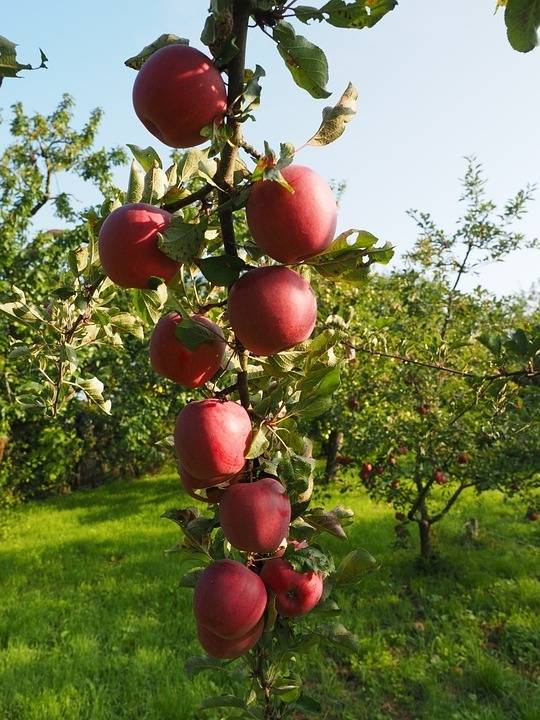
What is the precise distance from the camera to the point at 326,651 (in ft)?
11.4

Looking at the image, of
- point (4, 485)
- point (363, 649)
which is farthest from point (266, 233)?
point (4, 485)

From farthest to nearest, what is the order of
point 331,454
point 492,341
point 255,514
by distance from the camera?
1. point 331,454
2. point 492,341
3. point 255,514

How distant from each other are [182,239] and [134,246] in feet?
0.19

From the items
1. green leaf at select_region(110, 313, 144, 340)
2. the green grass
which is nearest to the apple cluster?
green leaf at select_region(110, 313, 144, 340)

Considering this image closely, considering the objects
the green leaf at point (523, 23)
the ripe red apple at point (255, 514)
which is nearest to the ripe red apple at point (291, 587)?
the ripe red apple at point (255, 514)

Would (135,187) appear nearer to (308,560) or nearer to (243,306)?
(243,306)

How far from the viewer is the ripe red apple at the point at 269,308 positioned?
0.66m

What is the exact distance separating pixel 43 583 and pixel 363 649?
2708 mm

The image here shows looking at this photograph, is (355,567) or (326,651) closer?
(355,567)

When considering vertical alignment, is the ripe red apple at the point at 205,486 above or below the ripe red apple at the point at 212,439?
below

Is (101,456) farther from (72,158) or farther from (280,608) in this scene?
(280,608)

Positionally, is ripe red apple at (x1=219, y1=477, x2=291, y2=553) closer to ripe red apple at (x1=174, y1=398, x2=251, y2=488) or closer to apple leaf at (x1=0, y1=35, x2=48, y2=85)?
ripe red apple at (x1=174, y1=398, x2=251, y2=488)

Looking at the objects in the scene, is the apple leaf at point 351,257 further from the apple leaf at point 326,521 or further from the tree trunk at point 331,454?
the tree trunk at point 331,454

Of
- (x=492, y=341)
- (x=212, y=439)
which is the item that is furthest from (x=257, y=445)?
(x=492, y=341)
